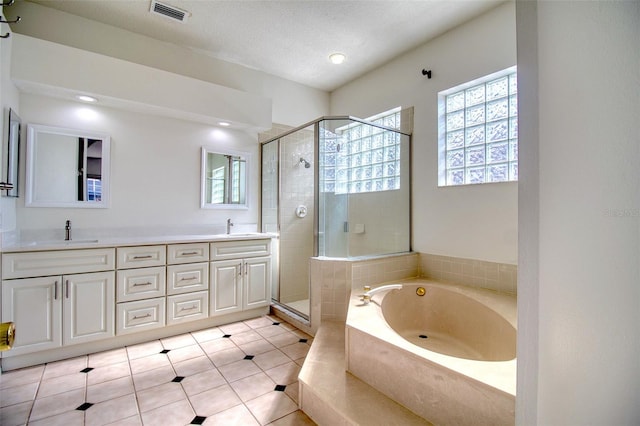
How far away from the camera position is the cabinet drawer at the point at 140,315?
2.38 meters

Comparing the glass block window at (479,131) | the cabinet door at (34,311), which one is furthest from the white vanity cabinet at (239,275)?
the glass block window at (479,131)

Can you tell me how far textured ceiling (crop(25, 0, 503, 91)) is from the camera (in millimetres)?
2393

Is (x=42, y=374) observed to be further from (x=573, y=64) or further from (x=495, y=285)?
(x=495, y=285)

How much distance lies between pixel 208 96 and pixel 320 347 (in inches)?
103

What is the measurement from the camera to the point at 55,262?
2139 millimetres

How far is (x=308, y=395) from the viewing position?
1622 millimetres

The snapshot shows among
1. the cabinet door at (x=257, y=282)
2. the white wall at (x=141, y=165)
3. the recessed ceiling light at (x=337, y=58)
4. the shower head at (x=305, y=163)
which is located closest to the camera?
the white wall at (x=141, y=165)

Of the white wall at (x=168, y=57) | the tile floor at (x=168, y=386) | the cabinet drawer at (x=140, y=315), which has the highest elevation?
the white wall at (x=168, y=57)

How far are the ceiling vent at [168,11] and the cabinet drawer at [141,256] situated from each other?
6.57ft

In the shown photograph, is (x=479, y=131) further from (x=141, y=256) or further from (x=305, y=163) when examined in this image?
(x=141, y=256)

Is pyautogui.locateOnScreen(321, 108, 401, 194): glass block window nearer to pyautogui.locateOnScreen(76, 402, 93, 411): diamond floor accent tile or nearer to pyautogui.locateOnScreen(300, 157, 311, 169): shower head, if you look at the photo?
pyautogui.locateOnScreen(300, 157, 311, 169): shower head

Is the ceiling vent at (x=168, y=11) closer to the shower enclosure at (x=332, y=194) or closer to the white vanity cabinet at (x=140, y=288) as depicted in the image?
the shower enclosure at (x=332, y=194)

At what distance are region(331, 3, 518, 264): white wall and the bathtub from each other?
43 centimetres

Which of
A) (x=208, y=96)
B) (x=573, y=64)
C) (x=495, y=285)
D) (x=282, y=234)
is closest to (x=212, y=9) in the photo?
(x=208, y=96)
